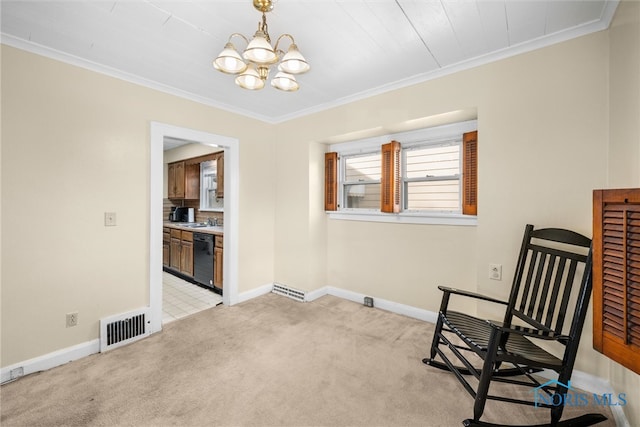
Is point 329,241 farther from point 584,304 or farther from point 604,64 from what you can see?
point 604,64

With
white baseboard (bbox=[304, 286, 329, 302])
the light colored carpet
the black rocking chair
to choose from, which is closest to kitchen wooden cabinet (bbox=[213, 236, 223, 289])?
the light colored carpet

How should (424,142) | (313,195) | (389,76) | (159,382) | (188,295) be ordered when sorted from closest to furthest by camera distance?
(159,382)
(389,76)
(424,142)
(313,195)
(188,295)

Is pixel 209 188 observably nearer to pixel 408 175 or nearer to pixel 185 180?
pixel 185 180

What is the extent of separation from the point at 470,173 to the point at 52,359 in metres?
3.87

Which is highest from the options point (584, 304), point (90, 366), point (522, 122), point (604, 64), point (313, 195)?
point (604, 64)

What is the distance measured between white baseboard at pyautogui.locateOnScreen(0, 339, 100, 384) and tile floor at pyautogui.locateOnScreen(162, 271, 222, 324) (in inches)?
27.8

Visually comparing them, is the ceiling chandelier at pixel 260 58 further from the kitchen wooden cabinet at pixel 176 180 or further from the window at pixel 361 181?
the kitchen wooden cabinet at pixel 176 180

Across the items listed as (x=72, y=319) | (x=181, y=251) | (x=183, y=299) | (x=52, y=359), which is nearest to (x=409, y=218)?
(x=183, y=299)

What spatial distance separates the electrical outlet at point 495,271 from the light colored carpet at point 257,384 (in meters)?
0.78

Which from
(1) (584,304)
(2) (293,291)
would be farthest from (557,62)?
(2) (293,291)

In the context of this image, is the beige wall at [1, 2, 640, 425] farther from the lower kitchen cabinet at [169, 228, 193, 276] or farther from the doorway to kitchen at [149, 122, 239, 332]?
the lower kitchen cabinet at [169, 228, 193, 276]

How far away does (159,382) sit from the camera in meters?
1.96

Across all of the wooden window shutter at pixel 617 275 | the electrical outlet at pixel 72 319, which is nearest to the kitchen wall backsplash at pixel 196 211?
the electrical outlet at pixel 72 319

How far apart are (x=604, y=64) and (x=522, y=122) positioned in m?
0.52
